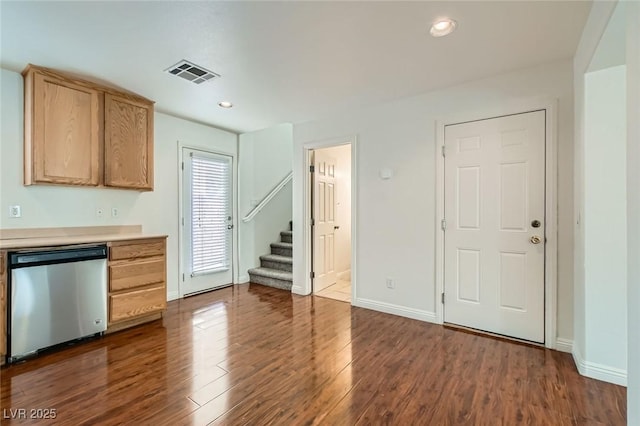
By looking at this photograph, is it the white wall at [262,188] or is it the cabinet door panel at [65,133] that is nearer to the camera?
the cabinet door panel at [65,133]

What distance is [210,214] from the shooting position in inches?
174

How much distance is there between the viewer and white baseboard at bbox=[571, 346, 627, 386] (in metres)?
1.98

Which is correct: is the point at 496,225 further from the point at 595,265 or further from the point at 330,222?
the point at 330,222

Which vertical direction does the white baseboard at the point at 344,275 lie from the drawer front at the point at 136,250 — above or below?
below

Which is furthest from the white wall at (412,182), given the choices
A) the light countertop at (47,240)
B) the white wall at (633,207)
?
the light countertop at (47,240)

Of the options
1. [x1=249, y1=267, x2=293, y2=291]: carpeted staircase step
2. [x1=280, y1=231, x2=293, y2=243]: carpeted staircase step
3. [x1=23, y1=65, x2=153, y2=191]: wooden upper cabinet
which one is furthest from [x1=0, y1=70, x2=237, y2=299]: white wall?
[x1=280, y1=231, x2=293, y2=243]: carpeted staircase step

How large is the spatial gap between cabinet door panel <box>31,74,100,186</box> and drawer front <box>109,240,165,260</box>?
0.75 m

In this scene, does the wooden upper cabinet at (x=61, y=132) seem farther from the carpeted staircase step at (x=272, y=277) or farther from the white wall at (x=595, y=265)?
the white wall at (x=595, y=265)

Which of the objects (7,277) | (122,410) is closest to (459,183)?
(122,410)

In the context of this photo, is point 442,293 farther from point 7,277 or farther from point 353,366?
point 7,277

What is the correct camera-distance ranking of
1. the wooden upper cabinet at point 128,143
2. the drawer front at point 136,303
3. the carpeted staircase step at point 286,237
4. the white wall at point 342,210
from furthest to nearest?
A: the carpeted staircase step at point 286,237
the white wall at point 342,210
the wooden upper cabinet at point 128,143
the drawer front at point 136,303

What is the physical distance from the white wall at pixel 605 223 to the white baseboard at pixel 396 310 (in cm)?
129

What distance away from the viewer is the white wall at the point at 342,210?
4.75 metres

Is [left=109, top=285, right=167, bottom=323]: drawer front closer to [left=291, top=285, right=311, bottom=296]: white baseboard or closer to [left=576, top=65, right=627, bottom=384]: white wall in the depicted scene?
[left=291, top=285, right=311, bottom=296]: white baseboard
